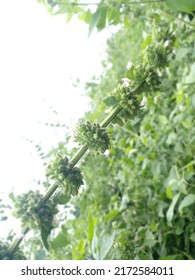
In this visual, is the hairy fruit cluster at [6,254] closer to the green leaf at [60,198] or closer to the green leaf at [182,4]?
the green leaf at [60,198]

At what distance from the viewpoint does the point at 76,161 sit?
48 cm

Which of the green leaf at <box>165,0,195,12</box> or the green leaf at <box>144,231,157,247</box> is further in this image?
the green leaf at <box>144,231,157,247</box>

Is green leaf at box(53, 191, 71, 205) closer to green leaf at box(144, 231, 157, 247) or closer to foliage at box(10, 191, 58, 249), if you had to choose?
foliage at box(10, 191, 58, 249)

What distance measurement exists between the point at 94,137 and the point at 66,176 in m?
0.06

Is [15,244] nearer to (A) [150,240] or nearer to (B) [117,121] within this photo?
(B) [117,121]

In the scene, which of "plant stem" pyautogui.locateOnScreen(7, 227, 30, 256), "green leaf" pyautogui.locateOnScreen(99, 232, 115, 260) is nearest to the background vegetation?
"green leaf" pyautogui.locateOnScreen(99, 232, 115, 260)

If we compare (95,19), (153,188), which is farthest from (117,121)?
(153,188)

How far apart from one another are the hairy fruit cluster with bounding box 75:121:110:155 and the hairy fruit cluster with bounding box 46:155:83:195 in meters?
0.03

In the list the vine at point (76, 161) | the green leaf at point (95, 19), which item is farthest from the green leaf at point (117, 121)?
the green leaf at point (95, 19)

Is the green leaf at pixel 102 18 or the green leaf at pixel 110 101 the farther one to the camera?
the green leaf at pixel 102 18

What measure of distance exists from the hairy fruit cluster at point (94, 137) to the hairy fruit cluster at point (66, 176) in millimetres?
35

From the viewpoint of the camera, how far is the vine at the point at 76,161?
0.48 meters

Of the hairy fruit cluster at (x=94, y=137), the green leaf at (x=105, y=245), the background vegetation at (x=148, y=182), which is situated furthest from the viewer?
the background vegetation at (x=148, y=182)

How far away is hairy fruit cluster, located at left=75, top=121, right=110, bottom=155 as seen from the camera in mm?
476
